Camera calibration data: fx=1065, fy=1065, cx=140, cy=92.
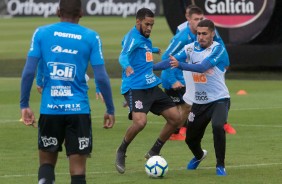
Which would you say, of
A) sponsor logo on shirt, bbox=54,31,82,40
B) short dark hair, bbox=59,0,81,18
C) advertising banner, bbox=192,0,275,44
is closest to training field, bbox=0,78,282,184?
sponsor logo on shirt, bbox=54,31,82,40

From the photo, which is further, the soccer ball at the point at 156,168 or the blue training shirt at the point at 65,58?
the soccer ball at the point at 156,168

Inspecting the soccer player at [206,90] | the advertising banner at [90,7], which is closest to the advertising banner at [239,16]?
the soccer player at [206,90]

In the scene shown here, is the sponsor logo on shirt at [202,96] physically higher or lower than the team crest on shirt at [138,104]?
higher

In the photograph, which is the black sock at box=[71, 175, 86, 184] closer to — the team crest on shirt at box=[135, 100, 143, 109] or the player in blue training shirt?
the team crest on shirt at box=[135, 100, 143, 109]

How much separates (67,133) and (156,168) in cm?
285

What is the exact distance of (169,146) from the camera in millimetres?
15297

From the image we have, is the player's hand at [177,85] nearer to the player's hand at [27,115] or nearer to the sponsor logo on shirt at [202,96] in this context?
the sponsor logo on shirt at [202,96]

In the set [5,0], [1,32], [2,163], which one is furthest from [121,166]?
[5,0]

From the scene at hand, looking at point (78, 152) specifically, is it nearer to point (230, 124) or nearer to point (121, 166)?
point (121, 166)

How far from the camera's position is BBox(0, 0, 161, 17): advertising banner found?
55.7 m

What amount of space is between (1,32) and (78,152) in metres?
38.9

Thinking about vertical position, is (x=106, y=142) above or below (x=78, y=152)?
below

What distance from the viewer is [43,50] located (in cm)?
945

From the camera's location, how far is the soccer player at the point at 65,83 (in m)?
9.38
